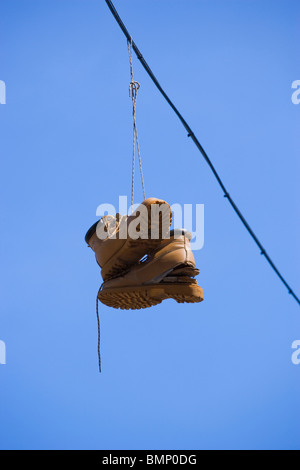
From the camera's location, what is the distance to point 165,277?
226 inches

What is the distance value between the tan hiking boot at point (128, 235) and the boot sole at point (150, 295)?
26 centimetres

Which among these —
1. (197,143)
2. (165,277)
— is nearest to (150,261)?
(165,277)

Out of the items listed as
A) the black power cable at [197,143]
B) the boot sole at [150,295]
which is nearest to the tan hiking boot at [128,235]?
the boot sole at [150,295]

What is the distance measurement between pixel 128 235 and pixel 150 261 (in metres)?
0.29

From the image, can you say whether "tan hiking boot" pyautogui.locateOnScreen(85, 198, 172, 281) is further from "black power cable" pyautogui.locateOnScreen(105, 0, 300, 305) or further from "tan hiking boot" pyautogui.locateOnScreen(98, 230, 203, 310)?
"black power cable" pyautogui.locateOnScreen(105, 0, 300, 305)

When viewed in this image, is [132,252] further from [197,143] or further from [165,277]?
[197,143]

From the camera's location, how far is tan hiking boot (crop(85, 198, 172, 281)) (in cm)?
557

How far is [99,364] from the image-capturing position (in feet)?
19.4

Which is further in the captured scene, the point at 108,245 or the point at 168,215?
the point at 108,245

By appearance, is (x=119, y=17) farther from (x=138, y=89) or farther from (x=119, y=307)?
(x=119, y=307)

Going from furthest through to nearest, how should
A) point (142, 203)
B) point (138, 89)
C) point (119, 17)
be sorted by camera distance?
point (138, 89) < point (142, 203) < point (119, 17)

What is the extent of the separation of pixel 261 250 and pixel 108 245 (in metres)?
1.43

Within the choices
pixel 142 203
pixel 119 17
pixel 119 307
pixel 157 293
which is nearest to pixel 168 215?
pixel 142 203

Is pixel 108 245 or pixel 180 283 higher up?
pixel 108 245
